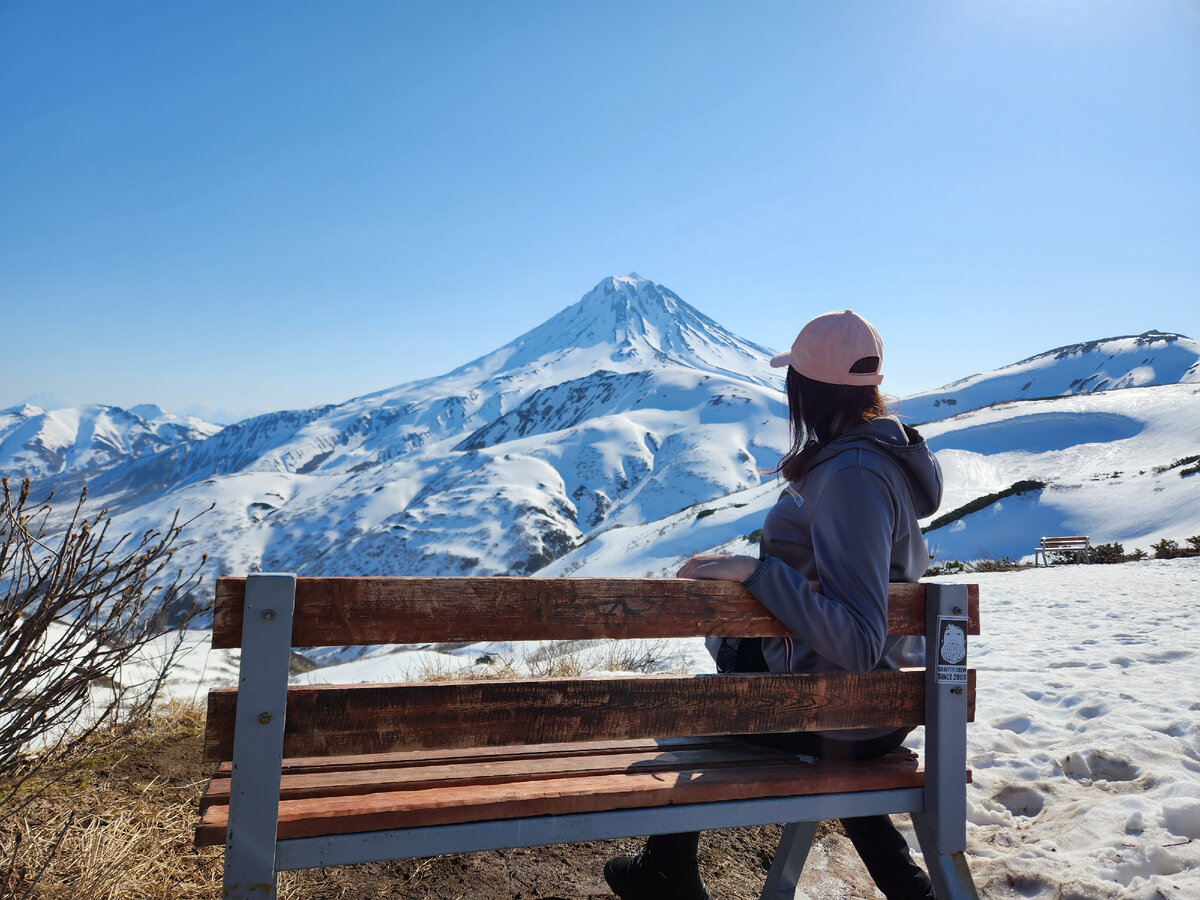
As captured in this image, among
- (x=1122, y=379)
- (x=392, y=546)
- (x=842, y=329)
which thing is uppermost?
(x=1122, y=379)

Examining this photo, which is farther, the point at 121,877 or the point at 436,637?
the point at 121,877

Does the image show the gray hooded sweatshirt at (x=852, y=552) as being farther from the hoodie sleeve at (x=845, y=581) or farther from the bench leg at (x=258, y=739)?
the bench leg at (x=258, y=739)

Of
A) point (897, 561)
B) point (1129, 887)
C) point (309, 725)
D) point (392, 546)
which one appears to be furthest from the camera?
point (392, 546)

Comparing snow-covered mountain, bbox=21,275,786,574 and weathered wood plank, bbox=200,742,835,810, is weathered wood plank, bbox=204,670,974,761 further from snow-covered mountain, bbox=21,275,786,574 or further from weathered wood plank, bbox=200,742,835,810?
A: snow-covered mountain, bbox=21,275,786,574

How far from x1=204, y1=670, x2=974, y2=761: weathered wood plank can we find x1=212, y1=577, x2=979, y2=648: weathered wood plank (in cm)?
11

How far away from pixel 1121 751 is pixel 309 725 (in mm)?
4174

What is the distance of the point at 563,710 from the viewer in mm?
1655

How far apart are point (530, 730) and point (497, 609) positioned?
0.94 feet

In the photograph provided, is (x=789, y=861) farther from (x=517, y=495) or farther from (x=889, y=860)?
(x=517, y=495)

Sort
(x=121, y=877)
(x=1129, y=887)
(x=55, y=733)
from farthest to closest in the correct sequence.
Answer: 1. (x=55, y=733)
2. (x=1129, y=887)
3. (x=121, y=877)

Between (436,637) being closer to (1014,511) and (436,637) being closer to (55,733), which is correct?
(55,733)

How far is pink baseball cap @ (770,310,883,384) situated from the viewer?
2.21 meters

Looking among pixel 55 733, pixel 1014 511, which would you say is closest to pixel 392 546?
pixel 1014 511

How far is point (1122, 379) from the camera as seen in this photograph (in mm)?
109062
